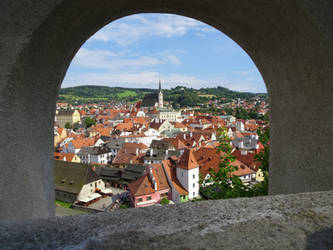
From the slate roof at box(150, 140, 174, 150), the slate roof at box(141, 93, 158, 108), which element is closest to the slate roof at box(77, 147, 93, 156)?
the slate roof at box(150, 140, 174, 150)

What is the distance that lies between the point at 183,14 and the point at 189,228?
1959 millimetres

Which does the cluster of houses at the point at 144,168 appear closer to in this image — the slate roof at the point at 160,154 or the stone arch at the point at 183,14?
the slate roof at the point at 160,154

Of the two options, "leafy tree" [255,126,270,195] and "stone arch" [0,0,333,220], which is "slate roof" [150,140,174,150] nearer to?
"leafy tree" [255,126,270,195]

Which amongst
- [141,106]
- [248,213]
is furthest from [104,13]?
[141,106]

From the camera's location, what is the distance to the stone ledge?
110 cm

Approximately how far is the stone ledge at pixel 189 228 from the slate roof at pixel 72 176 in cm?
2636

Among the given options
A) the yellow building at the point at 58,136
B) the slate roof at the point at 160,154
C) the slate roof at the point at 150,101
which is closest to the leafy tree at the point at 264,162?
the slate roof at the point at 160,154

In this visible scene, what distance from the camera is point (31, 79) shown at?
1765 millimetres

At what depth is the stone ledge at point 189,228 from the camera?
110 cm

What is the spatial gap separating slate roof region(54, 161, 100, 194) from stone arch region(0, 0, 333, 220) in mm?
Result: 25640

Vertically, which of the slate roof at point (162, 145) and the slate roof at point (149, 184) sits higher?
the slate roof at point (162, 145)

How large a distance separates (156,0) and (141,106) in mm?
104967

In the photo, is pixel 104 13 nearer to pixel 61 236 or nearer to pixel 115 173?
pixel 61 236

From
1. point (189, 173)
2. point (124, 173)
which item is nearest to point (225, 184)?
point (189, 173)
